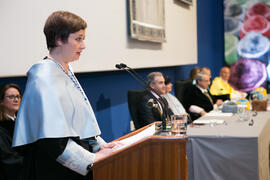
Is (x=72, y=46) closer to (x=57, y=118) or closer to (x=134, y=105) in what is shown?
(x=57, y=118)

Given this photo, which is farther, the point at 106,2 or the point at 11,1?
the point at 106,2

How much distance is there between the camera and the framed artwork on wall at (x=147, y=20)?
400 centimetres

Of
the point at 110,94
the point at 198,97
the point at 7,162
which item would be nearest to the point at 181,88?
the point at 198,97

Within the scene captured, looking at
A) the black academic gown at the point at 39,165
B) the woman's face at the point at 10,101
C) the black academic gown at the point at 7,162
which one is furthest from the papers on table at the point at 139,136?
the woman's face at the point at 10,101

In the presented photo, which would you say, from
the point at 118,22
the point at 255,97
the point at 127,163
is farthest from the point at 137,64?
the point at 127,163

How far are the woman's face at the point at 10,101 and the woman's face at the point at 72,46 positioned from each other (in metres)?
1.11

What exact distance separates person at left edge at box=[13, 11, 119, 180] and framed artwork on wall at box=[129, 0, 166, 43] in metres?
2.54

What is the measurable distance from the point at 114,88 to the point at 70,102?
2.76 meters

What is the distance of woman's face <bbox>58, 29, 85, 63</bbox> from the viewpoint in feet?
4.64

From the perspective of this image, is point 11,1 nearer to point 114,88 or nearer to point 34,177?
point 34,177

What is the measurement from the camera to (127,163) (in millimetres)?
1438

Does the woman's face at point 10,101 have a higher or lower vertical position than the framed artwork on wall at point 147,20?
lower

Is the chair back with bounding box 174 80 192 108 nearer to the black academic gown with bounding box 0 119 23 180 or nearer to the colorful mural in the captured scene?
the black academic gown with bounding box 0 119 23 180

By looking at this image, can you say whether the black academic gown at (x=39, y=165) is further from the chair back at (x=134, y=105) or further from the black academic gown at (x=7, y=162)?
the chair back at (x=134, y=105)
